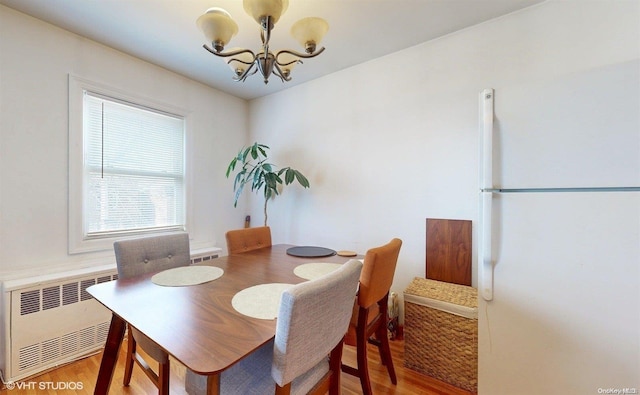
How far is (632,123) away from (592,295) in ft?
2.21

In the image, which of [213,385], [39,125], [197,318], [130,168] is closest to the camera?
[213,385]

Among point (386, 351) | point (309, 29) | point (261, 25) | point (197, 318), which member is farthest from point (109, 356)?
point (309, 29)

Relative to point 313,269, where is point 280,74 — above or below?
above

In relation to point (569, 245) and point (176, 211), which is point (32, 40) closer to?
point (176, 211)

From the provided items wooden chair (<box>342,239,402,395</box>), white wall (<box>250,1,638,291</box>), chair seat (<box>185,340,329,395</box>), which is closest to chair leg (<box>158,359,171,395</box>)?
chair seat (<box>185,340,329,395</box>)

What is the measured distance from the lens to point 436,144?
2.08 m

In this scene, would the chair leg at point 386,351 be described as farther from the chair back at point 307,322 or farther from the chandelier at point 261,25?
the chandelier at point 261,25

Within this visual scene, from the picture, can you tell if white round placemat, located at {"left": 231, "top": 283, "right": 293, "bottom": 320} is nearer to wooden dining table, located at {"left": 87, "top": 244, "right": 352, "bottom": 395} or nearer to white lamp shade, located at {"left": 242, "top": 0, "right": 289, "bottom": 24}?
wooden dining table, located at {"left": 87, "top": 244, "right": 352, "bottom": 395}

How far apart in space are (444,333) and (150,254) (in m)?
1.90

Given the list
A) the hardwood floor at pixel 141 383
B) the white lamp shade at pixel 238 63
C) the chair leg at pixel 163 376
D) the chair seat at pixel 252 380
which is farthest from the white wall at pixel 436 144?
the chair leg at pixel 163 376

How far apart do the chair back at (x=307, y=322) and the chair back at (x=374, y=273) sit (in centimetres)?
33

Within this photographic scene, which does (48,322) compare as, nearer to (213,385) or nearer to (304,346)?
(213,385)

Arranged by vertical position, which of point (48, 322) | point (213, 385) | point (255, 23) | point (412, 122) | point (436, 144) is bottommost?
point (48, 322)

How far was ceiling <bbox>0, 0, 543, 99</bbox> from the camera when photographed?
171 cm
